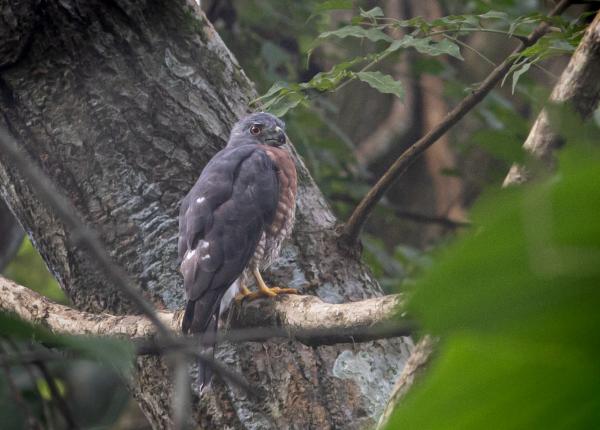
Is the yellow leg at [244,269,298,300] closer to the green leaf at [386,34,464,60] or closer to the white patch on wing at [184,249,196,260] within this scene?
the white patch on wing at [184,249,196,260]

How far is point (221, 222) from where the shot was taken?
3.13 meters

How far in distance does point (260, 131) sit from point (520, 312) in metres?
3.44

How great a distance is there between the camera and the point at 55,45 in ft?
9.16

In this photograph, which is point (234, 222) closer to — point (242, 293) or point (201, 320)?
point (242, 293)

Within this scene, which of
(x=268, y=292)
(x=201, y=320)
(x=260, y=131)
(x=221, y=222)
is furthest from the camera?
(x=260, y=131)

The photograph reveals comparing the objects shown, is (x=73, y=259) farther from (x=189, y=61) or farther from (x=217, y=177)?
(x=189, y=61)

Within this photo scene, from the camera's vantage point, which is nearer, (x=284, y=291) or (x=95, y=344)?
(x=95, y=344)

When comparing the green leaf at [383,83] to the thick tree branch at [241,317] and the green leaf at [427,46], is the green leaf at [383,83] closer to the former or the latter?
the green leaf at [427,46]

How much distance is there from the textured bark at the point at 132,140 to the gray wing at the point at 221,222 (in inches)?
3.7

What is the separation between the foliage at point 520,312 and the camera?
25 cm

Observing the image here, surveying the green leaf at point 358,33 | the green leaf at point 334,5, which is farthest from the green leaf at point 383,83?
the green leaf at point 334,5

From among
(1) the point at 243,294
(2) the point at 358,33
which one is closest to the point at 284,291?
(1) the point at 243,294

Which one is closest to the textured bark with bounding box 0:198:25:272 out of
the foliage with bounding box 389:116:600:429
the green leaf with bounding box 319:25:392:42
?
the green leaf with bounding box 319:25:392:42

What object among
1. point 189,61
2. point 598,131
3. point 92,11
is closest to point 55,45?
point 92,11
